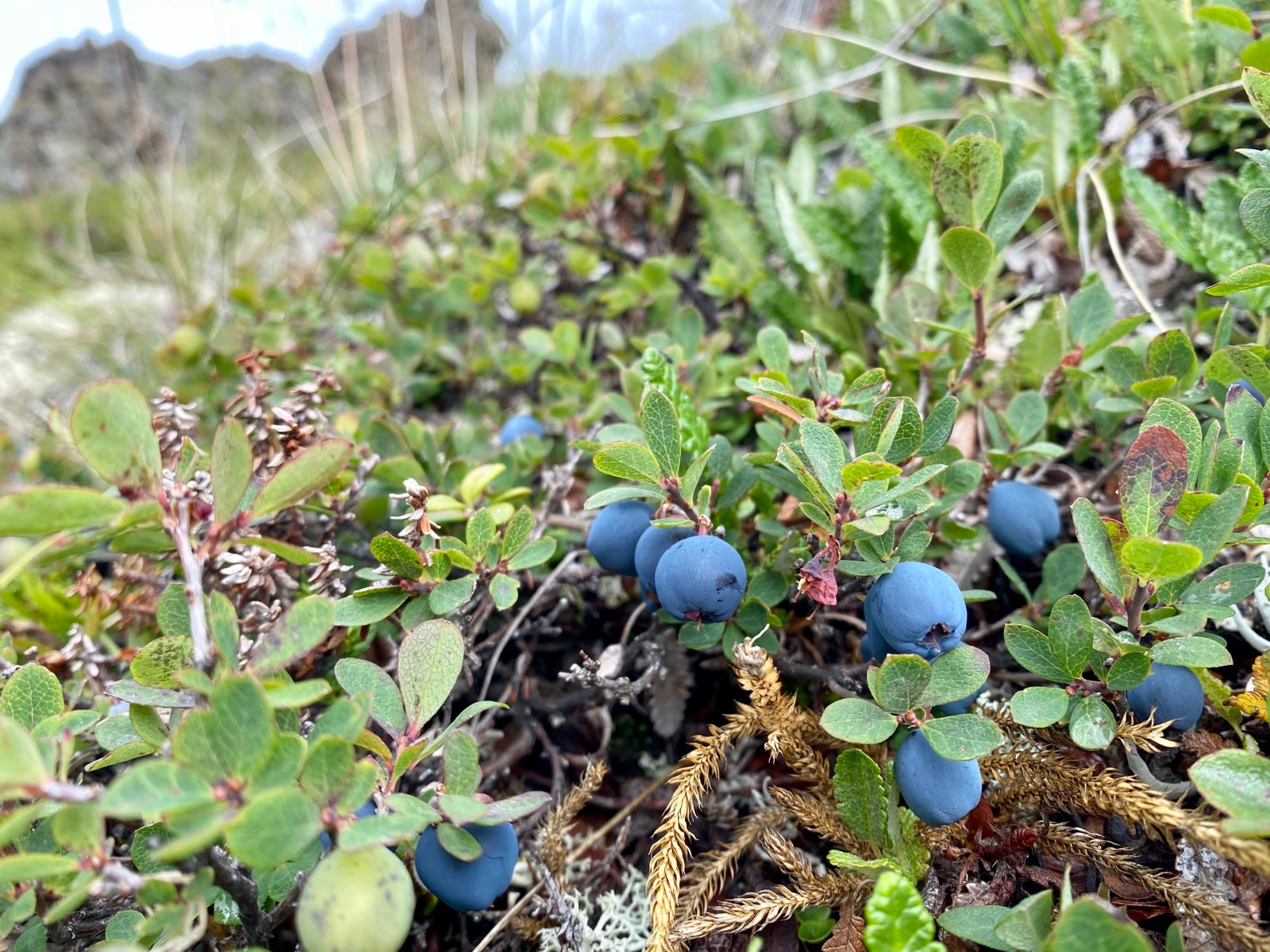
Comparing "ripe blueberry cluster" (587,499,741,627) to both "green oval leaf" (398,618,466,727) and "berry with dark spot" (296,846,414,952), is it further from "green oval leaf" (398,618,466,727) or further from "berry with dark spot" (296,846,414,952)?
"berry with dark spot" (296,846,414,952)

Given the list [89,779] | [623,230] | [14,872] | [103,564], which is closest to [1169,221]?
[623,230]

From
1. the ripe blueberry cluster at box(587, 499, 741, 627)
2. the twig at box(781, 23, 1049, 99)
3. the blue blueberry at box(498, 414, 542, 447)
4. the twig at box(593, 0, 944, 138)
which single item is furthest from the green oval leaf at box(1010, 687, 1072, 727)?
the twig at box(593, 0, 944, 138)

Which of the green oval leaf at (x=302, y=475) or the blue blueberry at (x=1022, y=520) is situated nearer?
the green oval leaf at (x=302, y=475)

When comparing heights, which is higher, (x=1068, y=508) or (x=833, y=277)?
(x=833, y=277)

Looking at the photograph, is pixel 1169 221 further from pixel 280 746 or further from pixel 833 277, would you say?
pixel 280 746

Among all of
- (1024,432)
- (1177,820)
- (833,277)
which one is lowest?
(1177,820)

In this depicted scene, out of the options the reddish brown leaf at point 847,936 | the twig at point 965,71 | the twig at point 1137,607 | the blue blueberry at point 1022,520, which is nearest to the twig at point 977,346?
the blue blueberry at point 1022,520

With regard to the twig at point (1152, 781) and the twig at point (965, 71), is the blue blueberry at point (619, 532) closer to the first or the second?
the twig at point (1152, 781)

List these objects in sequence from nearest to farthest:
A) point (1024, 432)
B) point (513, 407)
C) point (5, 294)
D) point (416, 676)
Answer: point (416, 676) → point (1024, 432) → point (513, 407) → point (5, 294)
